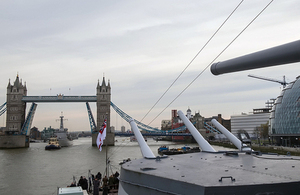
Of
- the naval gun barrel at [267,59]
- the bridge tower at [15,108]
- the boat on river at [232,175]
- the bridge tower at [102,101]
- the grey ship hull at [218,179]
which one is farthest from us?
the bridge tower at [15,108]

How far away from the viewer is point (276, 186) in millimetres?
5238

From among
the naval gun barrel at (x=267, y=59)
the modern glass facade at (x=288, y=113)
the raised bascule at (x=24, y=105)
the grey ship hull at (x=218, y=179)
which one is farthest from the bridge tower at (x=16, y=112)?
the naval gun barrel at (x=267, y=59)

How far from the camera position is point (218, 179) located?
585 cm

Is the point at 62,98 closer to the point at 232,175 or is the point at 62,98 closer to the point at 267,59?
the point at 232,175

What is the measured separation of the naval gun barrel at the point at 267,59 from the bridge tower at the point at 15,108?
264 ft

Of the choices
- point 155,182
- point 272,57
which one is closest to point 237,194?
point 155,182

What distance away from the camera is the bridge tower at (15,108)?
76.5 m

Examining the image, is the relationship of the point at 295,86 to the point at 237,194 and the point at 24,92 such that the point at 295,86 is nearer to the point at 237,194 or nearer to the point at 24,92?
the point at 237,194

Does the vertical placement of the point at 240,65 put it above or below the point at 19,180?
above

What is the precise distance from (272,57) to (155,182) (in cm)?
402

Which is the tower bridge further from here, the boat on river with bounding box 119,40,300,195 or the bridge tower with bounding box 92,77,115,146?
the boat on river with bounding box 119,40,300,195

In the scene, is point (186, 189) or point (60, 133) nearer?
point (186, 189)

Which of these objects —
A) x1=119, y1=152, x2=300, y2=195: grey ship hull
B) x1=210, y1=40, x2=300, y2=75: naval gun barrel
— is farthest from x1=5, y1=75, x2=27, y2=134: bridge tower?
x1=210, y1=40, x2=300, y2=75: naval gun barrel

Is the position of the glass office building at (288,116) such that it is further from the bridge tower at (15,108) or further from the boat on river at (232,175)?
the bridge tower at (15,108)
